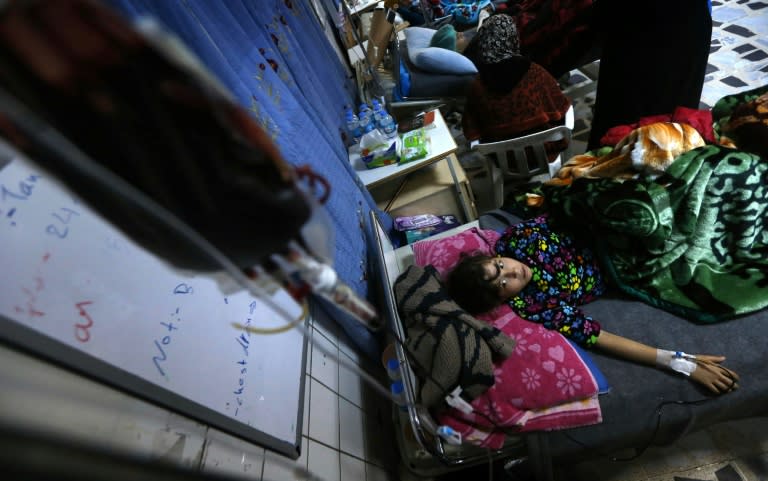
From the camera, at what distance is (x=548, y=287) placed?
1364 millimetres

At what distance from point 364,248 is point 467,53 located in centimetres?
165

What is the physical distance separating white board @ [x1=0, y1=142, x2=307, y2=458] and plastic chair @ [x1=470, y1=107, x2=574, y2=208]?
1.54 metres

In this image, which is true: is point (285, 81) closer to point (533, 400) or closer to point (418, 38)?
point (533, 400)

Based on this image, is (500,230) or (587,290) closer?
(587,290)

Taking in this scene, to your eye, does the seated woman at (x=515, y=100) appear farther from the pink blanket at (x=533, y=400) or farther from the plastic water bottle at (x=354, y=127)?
the pink blanket at (x=533, y=400)

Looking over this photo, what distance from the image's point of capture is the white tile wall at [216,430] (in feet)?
1.31

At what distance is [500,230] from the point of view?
1706 mm

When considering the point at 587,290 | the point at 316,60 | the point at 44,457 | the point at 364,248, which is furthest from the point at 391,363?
the point at 316,60

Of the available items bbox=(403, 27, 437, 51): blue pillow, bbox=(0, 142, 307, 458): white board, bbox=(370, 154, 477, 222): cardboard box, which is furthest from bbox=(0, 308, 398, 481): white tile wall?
bbox=(403, 27, 437, 51): blue pillow

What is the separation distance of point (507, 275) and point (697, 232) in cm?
68

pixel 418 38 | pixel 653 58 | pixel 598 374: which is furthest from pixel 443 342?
pixel 418 38

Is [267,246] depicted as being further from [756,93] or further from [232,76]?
[756,93]

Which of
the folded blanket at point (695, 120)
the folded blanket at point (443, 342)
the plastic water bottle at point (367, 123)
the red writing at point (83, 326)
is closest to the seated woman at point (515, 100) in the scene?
the folded blanket at point (695, 120)

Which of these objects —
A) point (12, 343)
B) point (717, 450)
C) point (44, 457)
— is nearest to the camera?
point (44, 457)
